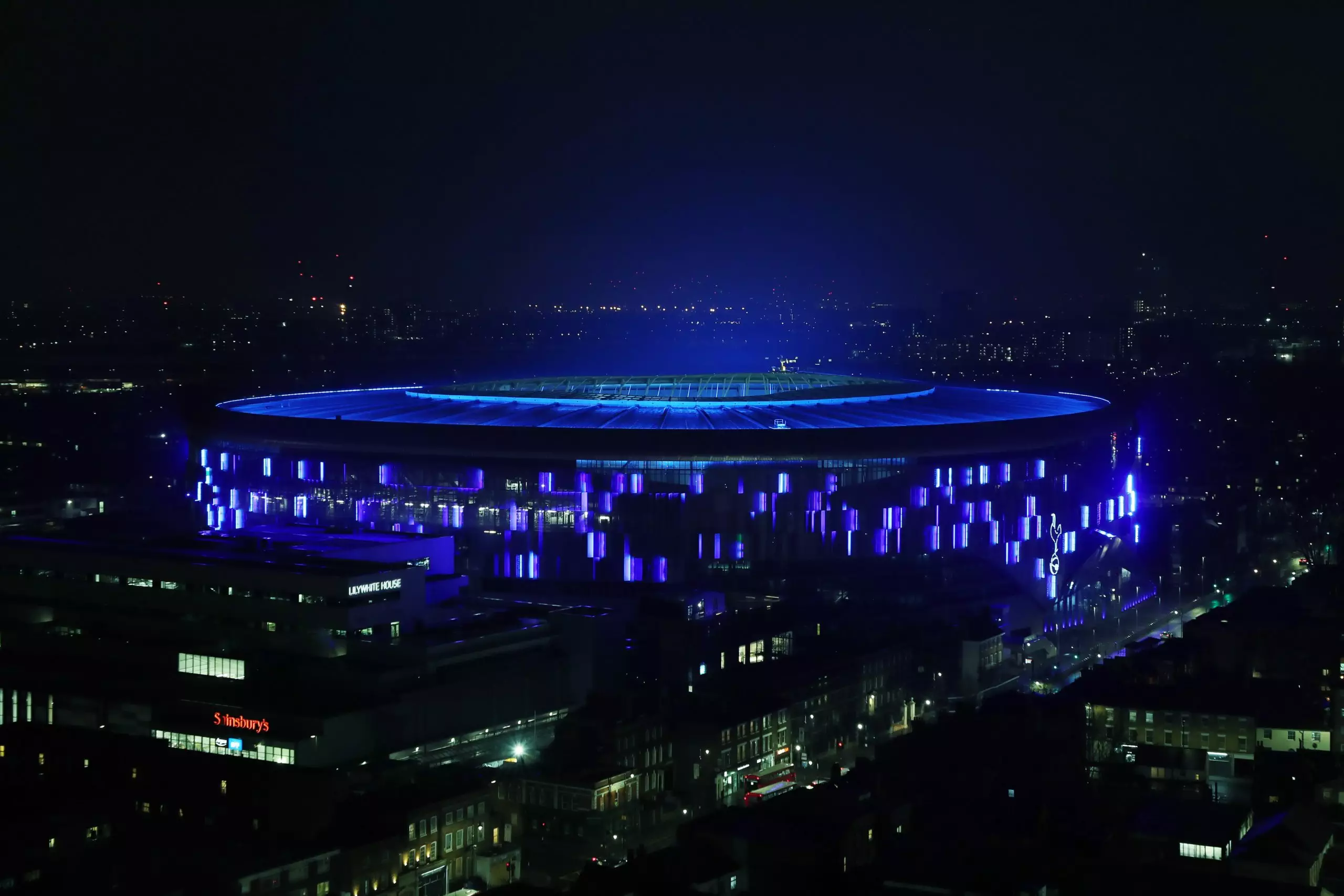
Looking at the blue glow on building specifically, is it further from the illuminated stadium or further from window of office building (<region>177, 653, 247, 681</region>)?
window of office building (<region>177, 653, 247, 681</region>)

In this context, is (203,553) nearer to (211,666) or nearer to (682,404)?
(211,666)

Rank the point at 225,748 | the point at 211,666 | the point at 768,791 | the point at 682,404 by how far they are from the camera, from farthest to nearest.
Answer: the point at 682,404 < the point at 211,666 < the point at 768,791 < the point at 225,748

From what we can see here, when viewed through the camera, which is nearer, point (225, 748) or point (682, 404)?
point (225, 748)

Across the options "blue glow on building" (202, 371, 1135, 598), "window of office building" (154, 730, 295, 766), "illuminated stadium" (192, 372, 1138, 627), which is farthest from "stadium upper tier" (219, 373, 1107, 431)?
"window of office building" (154, 730, 295, 766)

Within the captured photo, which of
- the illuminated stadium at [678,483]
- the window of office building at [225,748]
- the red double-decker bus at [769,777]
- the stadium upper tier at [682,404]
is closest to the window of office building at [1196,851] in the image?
the red double-decker bus at [769,777]

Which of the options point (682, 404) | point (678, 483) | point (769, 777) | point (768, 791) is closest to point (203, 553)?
point (678, 483)
